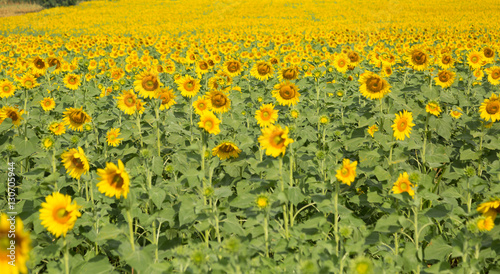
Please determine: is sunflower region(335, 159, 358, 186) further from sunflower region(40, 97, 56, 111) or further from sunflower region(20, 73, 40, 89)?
sunflower region(40, 97, 56, 111)

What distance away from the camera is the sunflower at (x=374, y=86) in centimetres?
362

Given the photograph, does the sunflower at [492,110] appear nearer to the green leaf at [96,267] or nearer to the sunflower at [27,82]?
the green leaf at [96,267]

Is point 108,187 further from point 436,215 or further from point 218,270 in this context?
point 436,215

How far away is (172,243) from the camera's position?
2812 mm

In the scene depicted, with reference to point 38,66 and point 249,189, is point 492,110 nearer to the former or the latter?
point 249,189

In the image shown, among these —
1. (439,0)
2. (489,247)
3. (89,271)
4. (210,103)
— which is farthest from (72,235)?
(439,0)

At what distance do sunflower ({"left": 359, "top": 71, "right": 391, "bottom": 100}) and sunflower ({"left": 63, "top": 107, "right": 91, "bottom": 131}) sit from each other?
312cm

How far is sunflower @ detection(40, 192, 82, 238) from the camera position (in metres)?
2.01

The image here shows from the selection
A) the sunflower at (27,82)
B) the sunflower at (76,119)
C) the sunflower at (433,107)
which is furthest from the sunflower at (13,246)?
the sunflower at (433,107)

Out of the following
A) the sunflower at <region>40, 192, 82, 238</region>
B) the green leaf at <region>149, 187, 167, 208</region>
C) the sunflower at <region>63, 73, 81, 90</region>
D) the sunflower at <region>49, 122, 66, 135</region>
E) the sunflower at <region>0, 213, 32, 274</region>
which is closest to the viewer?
the sunflower at <region>0, 213, 32, 274</region>

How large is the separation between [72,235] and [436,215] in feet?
9.54

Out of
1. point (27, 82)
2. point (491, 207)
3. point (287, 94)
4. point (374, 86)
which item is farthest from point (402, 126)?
point (27, 82)

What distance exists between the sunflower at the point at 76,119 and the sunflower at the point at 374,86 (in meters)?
3.12

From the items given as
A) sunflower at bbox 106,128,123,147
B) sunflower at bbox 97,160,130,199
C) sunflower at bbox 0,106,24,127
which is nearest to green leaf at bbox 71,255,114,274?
sunflower at bbox 97,160,130,199
